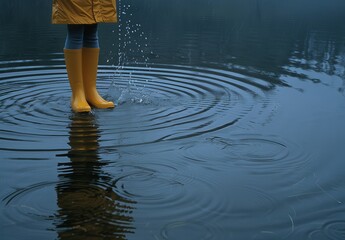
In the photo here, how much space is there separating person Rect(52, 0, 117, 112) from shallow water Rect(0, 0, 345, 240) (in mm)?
159

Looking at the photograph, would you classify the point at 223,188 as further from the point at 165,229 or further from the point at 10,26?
the point at 10,26

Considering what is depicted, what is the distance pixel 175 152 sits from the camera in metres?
2.85

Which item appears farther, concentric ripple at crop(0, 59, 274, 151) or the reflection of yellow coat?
the reflection of yellow coat

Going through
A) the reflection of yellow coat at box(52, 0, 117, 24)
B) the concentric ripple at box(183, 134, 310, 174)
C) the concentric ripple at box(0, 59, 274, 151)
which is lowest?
the concentric ripple at box(183, 134, 310, 174)

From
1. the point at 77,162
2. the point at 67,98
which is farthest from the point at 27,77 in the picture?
the point at 77,162

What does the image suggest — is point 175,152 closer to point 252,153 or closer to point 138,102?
point 252,153

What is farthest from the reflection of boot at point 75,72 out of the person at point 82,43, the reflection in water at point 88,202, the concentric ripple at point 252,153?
the concentric ripple at point 252,153

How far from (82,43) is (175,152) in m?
1.55

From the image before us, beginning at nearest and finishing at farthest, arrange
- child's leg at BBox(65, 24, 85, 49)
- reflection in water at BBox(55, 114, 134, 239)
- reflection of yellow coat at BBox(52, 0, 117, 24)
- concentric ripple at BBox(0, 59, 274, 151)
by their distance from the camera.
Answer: reflection in water at BBox(55, 114, 134, 239), concentric ripple at BBox(0, 59, 274, 151), reflection of yellow coat at BBox(52, 0, 117, 24), child's leg at BBox(65, 24, 85, 49)

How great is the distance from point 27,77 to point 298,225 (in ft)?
11.5

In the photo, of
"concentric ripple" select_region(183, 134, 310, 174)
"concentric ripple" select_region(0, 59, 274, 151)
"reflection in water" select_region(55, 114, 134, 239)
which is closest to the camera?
"reflection in water" select_region(55, 114, 134, 239)

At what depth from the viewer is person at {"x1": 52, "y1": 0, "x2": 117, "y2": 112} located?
148 inches

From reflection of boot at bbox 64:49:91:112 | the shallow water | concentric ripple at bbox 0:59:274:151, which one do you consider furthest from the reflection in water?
reflection of boot at bbox 64:49:91:112

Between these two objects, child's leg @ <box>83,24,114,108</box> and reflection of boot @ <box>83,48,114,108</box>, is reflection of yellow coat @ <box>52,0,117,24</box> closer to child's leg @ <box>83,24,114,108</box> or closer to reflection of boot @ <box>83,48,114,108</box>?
child's leg @ <box>83,24,114,108</box>
